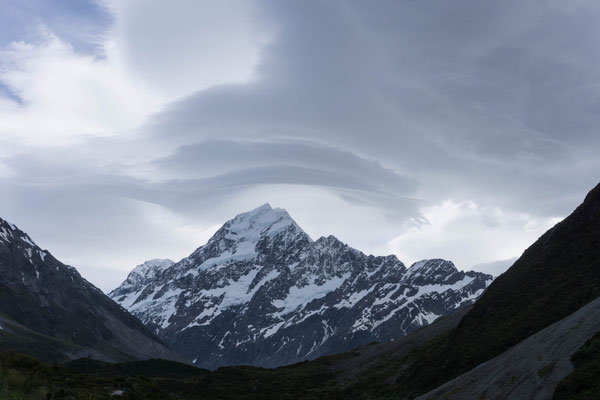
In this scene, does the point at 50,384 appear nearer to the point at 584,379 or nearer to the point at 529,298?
the point at 584,379

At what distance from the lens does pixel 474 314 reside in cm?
7044

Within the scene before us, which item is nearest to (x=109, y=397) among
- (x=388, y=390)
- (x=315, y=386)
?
(x=388, y=390)

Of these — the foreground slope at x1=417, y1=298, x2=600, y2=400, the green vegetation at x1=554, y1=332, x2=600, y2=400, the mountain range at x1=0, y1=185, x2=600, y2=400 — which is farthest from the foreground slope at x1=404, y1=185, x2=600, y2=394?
the green vegetation at x1=554, y1=332, x2=600, y2=400

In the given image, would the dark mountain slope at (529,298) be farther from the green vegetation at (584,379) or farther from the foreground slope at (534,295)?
the green vegetation at (584,379)

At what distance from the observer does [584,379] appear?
101ft

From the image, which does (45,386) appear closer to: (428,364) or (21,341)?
(428,364)

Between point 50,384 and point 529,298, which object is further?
point 529,298

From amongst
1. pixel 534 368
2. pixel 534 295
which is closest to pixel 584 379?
pixel 534 368

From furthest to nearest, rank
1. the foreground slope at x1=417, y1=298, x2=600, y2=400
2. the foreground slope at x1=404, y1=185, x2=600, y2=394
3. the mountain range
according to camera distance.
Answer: the foreground slope at x1=404, y1=185, x2=600, y2=394
the foreground slope at x1=417, y1=298, x2=600, y2=400
the mountain range

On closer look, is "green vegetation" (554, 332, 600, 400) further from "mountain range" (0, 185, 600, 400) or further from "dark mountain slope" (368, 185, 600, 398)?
"dark mountain slope" (368, 185, 600, 398)

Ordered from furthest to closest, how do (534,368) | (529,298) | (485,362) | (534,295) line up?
(529,298)
(534,295)
(485,362)
(534,368)

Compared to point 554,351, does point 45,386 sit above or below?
above

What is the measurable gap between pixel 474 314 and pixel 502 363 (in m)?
25.5

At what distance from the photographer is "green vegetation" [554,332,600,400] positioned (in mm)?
29616
